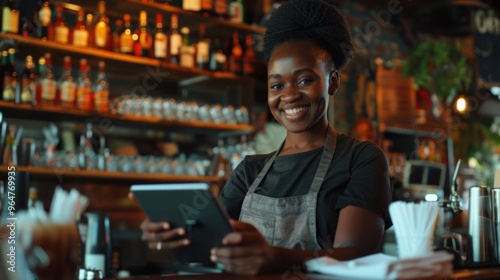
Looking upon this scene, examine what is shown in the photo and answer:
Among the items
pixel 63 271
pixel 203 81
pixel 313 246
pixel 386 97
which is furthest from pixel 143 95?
pixel 63 271

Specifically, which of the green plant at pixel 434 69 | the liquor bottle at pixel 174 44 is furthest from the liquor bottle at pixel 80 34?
the green plant at pixel 434 69

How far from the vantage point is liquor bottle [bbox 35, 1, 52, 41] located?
133 inches

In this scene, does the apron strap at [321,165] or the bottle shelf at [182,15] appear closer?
the apron strap at [321,165]

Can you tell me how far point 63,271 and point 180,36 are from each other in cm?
319

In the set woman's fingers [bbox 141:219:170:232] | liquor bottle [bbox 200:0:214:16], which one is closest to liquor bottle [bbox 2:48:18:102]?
liquor bottle [bbox 200:0:214:16]

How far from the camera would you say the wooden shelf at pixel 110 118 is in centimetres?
330

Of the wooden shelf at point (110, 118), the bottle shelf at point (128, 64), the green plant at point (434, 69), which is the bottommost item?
the wooden shelf at point (110, 118)

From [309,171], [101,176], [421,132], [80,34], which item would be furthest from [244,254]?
[421,132]

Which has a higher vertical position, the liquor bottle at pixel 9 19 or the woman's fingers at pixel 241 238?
the liquor bottle at pixel 9 19

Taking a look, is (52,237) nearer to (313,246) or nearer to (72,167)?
(313,246)

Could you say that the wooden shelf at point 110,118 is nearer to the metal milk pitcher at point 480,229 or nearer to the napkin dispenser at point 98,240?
the napkin dispenser at point 98,240

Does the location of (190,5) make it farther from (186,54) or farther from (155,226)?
(155,226)

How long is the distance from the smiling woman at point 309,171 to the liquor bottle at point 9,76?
76.2 inches

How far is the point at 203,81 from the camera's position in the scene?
4.17 metres
